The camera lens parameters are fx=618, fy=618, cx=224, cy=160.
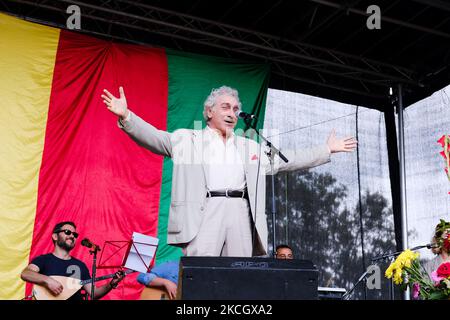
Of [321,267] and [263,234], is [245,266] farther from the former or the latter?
[321,267]

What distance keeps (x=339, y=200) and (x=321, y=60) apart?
5.22ft

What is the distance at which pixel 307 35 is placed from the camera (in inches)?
262

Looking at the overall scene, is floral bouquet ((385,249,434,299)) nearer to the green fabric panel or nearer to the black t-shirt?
the black t-shirt

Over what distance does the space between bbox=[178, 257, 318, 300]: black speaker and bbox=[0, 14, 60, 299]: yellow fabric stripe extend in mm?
3825

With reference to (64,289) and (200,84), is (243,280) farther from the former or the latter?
(200,84)

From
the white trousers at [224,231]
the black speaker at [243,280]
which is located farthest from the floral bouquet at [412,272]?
the white trousers at [224,231]

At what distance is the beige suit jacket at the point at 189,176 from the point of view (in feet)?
9.38

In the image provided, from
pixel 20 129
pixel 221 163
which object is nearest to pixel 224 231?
pixel 221 163

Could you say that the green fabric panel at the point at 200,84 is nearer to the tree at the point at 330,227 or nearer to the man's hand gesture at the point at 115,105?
the tree at the point at 330,227

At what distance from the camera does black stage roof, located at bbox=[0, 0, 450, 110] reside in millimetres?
6336

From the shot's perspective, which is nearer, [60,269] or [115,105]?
[115,105]

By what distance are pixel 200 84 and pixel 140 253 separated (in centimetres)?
268

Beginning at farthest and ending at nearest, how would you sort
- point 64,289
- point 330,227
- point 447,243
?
point 330,227 < point 64,289 < point 447,243

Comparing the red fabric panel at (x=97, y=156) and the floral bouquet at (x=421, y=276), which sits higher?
the red fabric panel at (x=97, y=156)
